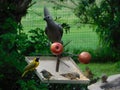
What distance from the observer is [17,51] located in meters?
3.98

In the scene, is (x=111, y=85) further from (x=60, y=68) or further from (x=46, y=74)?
(x=46, y=74)

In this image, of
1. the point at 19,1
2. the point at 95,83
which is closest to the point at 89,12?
the point at 95,83

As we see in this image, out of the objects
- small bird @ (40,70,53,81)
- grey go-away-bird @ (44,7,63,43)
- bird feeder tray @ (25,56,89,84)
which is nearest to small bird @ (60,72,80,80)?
bird feeder tray @ (25,56,89,84)

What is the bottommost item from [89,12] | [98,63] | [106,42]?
[98,63]

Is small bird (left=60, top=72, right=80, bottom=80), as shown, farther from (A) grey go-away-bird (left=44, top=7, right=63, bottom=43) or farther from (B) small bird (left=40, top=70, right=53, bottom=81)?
(A) grey go-away-bird (left=44, top=7, right=63, bottom=43)

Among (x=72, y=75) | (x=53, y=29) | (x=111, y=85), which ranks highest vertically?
(x=53, y=29)

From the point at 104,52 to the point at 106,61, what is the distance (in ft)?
1.02

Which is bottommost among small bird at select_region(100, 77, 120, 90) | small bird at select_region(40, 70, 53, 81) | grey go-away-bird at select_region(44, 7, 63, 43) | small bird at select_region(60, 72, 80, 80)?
small bird at select_region(100, 77, 120, 90)

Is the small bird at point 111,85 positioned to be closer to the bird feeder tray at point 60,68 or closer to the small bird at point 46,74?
the bird feeder tray at point 60,68

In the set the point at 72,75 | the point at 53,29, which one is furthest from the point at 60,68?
the point at 53,29

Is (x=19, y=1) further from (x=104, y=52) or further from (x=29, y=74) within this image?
(x=104, y=52)

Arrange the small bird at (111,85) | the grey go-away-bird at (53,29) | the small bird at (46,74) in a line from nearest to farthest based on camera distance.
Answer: the small bird at (46,74), the grey go-away-bird at (53,29), the small bird at (111,85)

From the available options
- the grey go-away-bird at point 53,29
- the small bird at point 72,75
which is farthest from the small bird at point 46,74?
the grey go-away-bird at point 53,29

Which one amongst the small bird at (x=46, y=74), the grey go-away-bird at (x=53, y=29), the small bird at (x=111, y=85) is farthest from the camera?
the small bird at (x=111, y=85)
